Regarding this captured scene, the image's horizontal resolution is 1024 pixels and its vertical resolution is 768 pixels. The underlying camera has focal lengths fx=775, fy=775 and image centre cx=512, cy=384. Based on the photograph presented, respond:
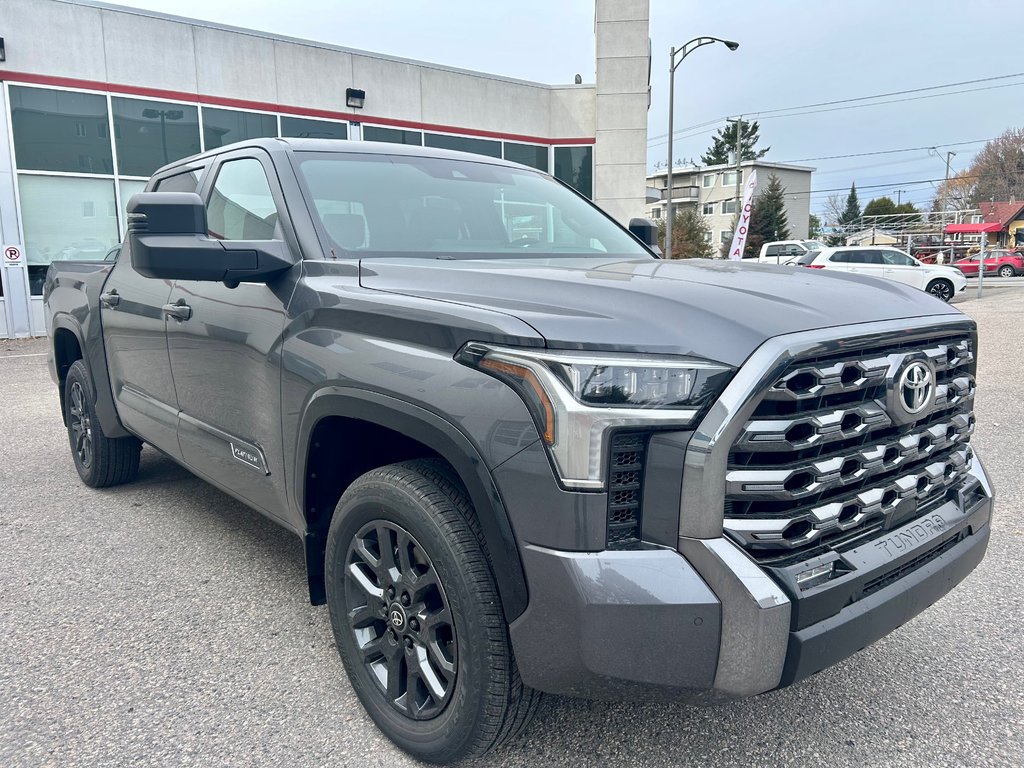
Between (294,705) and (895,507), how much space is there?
1.91 metres

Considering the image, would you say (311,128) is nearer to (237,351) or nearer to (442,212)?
(442,212)

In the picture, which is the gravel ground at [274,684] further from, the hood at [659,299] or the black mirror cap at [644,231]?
the black mirror cap at [644,231]

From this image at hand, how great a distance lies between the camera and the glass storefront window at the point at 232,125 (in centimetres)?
1545

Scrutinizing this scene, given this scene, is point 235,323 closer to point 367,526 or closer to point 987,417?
point 367,526

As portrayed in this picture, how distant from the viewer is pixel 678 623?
1.68 metres

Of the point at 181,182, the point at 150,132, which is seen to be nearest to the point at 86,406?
the point at 181,182

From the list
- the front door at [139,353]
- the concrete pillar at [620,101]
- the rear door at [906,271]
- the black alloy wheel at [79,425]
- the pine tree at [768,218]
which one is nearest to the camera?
the front door at [139,353]

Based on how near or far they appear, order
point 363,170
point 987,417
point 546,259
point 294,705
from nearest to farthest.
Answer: point 294,705
point 546,259
point 363,170
point 987,417

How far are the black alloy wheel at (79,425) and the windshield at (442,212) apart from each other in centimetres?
265

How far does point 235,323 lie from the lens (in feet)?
9.35

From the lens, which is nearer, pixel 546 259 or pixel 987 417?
pixel 546 259

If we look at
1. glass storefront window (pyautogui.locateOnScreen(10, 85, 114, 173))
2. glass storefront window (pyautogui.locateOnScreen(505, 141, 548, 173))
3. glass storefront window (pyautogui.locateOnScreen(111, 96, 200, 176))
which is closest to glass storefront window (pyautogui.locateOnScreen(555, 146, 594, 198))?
glass storefront window (pyautogui.locateOnScreen(505, 141, 548, 173))

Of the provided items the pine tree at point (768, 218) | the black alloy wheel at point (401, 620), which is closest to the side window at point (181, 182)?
the black alloy wheel at point (401, 620)

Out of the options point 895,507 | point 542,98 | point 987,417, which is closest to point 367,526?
point 895,507
